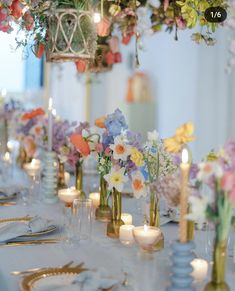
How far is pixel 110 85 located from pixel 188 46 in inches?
60.6

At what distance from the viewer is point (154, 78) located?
239 inches

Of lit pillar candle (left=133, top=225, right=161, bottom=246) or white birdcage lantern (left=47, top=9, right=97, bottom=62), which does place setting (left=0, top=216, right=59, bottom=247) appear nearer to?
lit pillar candle (left=133, top=225, right=161, bottom=246)

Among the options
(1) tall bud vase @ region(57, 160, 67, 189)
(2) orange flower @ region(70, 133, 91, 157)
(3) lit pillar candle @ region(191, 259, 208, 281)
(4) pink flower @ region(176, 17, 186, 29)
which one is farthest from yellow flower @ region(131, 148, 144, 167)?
(1) tall bud vase @ region(57, 160, 67, 189)

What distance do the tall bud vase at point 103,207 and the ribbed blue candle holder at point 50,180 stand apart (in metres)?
0.33

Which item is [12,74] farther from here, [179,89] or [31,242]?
[31,242]

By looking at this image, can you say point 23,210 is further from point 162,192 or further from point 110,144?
point 162,192

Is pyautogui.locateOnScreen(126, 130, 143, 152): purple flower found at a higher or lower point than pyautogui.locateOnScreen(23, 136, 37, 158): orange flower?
higher

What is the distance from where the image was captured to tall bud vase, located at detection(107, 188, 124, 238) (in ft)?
5.16

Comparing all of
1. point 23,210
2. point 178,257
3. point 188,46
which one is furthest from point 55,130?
Answer: point 188,46

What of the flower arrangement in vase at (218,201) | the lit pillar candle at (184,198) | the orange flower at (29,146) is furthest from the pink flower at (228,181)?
the orange flower at (29,146)

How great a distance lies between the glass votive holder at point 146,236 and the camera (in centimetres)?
136

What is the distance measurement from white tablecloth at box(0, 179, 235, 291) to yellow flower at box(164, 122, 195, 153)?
0.28 meters

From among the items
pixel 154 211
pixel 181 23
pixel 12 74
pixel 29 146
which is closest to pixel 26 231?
pixel 154 211

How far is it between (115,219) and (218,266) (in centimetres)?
55
